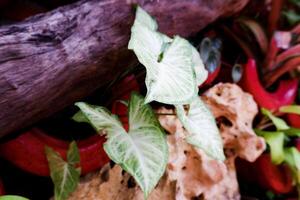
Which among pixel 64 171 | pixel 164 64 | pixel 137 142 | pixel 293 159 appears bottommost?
pixel 293 159

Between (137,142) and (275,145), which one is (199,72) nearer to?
(137,142)

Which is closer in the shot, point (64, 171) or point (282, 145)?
point (64, 171)

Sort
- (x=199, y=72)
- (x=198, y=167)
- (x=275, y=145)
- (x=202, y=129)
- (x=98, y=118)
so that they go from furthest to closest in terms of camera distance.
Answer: (x=275, y=145) < (x=198, y=167) < (x=199, y=72) < (x=202, y=129) < (x=98, y=118)

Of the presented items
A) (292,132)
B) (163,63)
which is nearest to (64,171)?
(163,63)

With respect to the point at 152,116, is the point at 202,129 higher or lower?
lower

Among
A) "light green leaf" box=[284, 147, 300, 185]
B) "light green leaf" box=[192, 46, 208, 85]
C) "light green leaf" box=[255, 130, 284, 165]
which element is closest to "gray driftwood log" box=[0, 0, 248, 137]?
"light green leaf" box=[192, 46, 208, 85]

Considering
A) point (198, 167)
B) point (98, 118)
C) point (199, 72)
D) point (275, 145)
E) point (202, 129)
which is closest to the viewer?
point (98, 118)

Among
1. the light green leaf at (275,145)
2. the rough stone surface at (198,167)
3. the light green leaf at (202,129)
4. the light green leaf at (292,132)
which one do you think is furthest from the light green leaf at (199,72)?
the light green leaf at (292,132)
